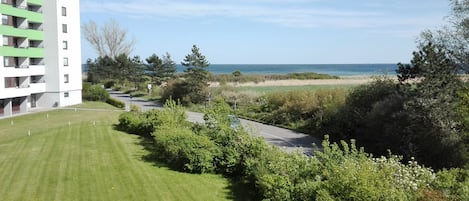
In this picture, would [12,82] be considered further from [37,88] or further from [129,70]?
[129,70]

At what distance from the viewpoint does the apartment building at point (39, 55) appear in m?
43.8

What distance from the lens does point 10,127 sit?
36438mm

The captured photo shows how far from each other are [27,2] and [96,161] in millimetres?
31901

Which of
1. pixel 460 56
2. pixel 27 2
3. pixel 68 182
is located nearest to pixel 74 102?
pixel 27 2

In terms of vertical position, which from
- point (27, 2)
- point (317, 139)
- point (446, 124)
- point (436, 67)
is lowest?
point (317, 139)

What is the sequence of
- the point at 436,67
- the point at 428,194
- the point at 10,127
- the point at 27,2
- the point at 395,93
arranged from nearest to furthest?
the point at 428,194, the point at 436,67, the point at 395,93, the point at 10,127, the point at 27,2

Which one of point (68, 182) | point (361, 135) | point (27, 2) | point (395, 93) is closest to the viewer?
point (68, 182)

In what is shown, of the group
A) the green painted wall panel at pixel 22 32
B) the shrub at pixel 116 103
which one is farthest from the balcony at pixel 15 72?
the shrub at pixel 116 103

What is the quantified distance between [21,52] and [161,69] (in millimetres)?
29849

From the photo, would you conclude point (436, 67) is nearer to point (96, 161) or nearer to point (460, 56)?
point (460, 56)

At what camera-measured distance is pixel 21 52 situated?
45.7 m

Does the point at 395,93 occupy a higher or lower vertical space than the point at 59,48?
lower

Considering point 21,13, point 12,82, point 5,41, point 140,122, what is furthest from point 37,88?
point 140,122

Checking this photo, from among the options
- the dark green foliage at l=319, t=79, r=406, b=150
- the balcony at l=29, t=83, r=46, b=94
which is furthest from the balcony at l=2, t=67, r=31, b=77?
the dark green foliage at l=319, t=79, r=406, b=150
